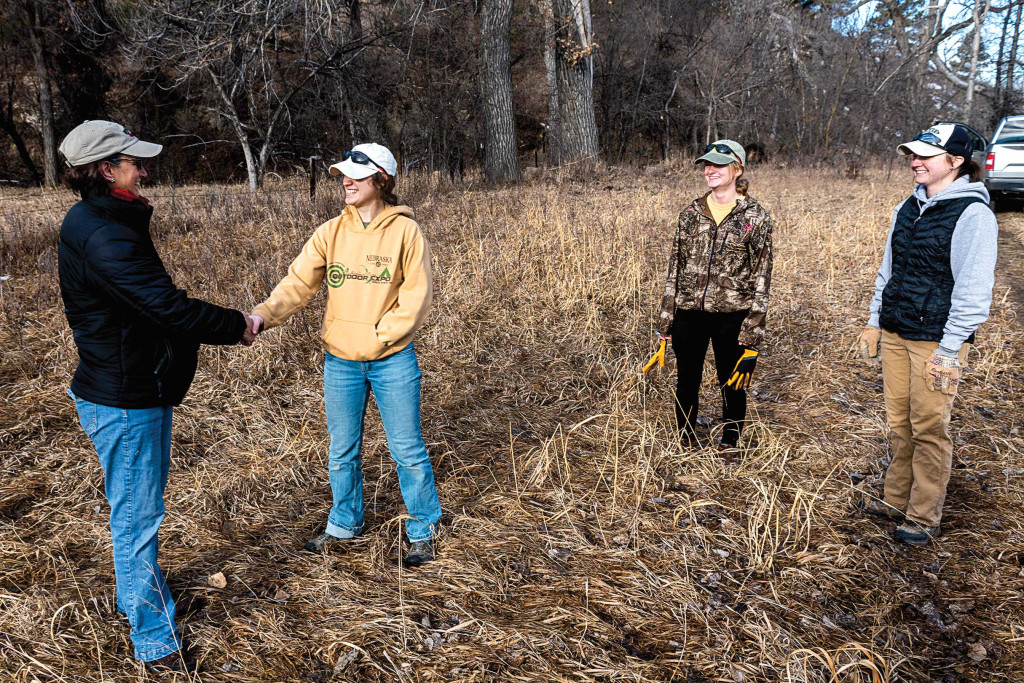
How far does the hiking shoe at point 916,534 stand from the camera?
130 inches

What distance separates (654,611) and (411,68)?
13.6m

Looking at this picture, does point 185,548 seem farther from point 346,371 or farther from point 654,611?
point 654,611

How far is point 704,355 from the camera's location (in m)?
3.89

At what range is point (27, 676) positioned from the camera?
247cm

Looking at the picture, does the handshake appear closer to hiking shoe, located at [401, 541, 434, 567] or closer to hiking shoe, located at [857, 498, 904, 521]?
hiking shoe, located at [401, 541, 434, 567]

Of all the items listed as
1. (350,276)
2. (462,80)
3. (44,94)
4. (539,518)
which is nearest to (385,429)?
(350,276)

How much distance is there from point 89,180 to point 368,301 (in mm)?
1072

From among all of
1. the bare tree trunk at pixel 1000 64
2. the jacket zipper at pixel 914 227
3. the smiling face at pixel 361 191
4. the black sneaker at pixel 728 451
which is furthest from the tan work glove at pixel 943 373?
the bare tree trunk at pixel 1000 64

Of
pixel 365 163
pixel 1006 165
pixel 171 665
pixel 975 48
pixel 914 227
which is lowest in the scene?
pixel 171 665

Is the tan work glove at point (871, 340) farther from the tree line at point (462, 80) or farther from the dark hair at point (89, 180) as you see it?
the tree line at point (462, 80)

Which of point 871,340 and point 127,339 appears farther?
point 871,340

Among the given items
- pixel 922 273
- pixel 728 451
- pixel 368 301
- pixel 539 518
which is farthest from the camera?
pixel 728 451

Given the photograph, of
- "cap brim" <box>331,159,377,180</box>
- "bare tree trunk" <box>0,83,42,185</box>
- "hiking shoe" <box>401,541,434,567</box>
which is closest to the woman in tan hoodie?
"cap brim" <box>331,159,377,180</box>

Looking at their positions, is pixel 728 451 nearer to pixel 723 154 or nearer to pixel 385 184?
pixel 723 154
